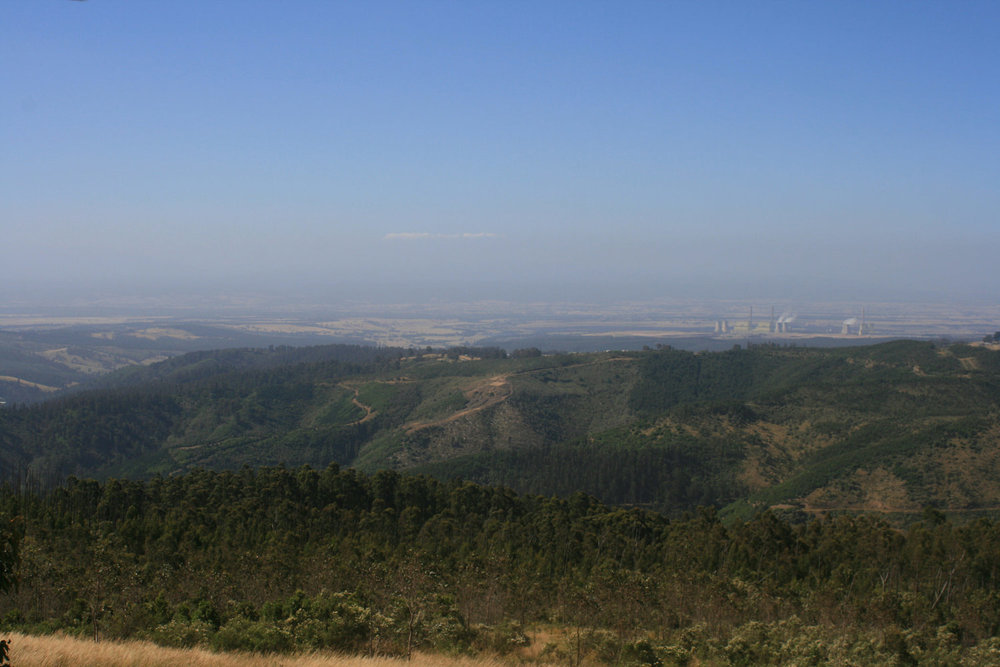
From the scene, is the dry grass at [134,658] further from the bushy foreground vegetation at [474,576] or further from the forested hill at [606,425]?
the forested hill at [606,425]

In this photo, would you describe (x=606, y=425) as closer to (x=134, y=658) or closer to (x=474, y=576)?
(x=474, y=576)

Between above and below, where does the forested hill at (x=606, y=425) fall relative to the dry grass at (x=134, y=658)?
below

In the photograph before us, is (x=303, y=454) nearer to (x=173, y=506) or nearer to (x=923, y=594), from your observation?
(x=173, y=506)

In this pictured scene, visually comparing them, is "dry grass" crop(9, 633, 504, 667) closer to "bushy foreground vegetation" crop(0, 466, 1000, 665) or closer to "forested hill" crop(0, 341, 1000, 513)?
"bushy foreground vegetation" crop(0, 466, 1000, 665)

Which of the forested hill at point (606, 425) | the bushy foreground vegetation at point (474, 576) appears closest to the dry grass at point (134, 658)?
the bushy foreground vegetation at point (474, 576)

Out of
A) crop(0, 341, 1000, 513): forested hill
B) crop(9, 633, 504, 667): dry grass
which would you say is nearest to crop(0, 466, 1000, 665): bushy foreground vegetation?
crop(9, 633, 504, 667): dry grass

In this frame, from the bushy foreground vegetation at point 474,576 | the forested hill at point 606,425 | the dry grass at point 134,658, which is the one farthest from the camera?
the forested hill at point 606,425

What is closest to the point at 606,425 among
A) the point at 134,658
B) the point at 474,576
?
the point at 474,576

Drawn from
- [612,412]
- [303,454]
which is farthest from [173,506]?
[612,412]
